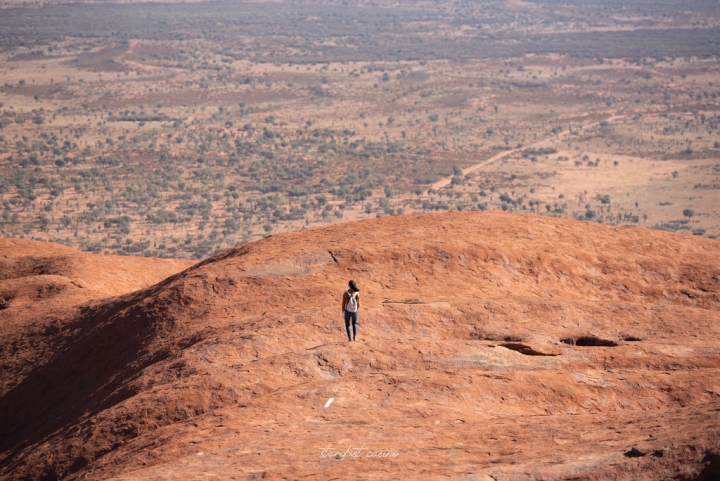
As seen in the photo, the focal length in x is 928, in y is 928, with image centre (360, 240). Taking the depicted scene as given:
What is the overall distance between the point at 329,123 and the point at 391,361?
88625 mm

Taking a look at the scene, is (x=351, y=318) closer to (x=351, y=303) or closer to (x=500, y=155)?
(x=351, y=303)

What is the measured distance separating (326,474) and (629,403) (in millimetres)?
6315

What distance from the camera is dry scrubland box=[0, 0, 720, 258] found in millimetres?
70938

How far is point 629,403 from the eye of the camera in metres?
16.6

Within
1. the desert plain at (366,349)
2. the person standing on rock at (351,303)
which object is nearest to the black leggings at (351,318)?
the person standing on rock at (351,303)

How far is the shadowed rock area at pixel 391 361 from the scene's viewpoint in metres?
13.8

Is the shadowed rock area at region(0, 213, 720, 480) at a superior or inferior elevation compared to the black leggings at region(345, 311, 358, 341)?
inferior

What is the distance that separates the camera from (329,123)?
105 meters

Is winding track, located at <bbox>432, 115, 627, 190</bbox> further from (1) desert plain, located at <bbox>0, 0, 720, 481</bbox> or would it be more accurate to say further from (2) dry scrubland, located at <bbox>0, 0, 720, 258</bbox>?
(1) desert plain, located at <bbox>0, 0, 720, 481</bbox>

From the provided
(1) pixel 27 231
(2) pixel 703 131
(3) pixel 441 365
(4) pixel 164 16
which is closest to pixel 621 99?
(2) pixel 703 131

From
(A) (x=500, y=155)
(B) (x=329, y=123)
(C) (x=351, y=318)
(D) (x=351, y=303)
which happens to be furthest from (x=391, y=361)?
(B) (x=329, y=123)

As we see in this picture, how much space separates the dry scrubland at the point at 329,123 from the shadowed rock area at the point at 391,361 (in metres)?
36.3

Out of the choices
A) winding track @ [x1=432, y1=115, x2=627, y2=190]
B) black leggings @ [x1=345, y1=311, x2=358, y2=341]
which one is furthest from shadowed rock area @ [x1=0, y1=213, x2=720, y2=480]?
winding track @ [x1=432, y1=115, x2=627, y2=190]

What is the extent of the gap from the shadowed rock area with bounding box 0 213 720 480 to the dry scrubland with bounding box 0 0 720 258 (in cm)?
3632
